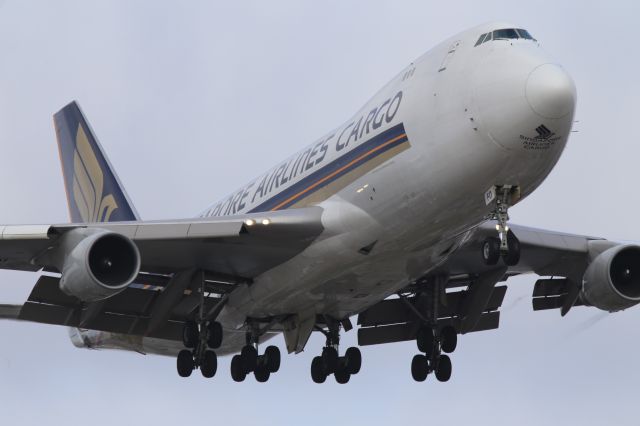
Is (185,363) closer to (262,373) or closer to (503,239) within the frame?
(262,373)

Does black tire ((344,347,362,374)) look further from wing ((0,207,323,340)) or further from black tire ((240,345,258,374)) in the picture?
wing ((0,207,323,340))

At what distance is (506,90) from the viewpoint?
1023 inches

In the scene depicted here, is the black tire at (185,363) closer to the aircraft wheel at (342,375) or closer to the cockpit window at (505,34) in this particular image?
the aircraft wheel at (342,375)

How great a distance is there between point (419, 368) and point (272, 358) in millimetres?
3796

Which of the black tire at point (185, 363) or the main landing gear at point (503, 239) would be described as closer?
the main landing gear at point (503, 239)

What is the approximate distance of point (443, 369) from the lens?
34.8 metres

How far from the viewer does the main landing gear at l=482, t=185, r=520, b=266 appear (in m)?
27.1

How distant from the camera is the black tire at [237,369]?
3494 centimetres

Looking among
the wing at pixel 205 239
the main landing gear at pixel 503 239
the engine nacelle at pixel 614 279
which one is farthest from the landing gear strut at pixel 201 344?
the engine nacelle at pixel 614 279

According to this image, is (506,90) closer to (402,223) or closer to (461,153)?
(461,153)

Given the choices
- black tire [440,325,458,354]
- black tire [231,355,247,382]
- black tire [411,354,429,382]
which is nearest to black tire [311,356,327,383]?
black tire [231,355,247,382]

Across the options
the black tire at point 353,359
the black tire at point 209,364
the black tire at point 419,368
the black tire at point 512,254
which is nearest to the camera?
the black tire at point 512,254

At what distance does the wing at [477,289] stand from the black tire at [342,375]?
5.05ft

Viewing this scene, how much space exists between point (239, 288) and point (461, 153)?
842 centimetres
